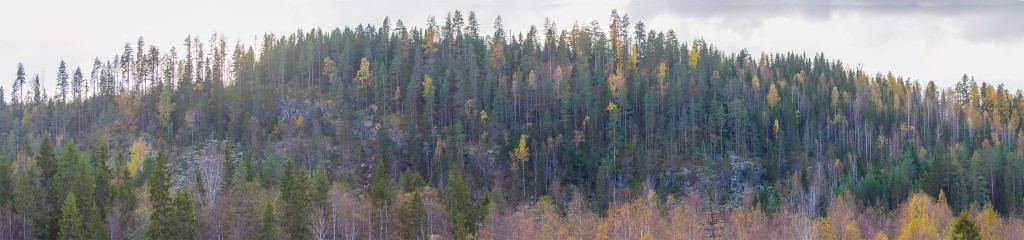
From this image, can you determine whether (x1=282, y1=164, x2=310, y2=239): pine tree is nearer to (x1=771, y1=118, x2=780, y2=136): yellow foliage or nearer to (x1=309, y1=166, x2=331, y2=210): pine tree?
(x1=309, y1=166, x2=331, y2=210): pine tree

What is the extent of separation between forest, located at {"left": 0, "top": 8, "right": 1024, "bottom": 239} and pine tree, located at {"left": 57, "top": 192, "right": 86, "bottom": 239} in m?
3.25

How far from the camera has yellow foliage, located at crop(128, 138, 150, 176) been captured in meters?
122

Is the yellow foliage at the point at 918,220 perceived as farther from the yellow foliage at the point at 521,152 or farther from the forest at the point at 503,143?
the yellow foliage at the point at 521,152

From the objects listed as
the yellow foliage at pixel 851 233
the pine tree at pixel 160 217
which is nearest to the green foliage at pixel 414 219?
the pine tree at pixel 160 217

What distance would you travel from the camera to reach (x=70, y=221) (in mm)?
68938

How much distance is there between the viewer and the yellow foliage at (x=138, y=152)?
402ft

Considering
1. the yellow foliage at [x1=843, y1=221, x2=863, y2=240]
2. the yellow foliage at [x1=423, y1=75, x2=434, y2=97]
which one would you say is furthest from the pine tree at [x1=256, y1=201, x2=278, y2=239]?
the yellow foliage at [x1=423, y1=75, x2=434, y2=97]

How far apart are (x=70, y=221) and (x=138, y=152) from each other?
63532mm

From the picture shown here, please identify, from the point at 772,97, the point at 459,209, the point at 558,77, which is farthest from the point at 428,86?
the point at 772,97

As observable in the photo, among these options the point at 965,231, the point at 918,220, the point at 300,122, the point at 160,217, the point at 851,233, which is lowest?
the point at 851,233

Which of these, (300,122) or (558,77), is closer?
(300,122)

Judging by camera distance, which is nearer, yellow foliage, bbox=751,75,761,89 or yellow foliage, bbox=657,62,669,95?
yellow foliage, bbox=657,62,669,95

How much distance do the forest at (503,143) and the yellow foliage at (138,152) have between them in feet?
1.93

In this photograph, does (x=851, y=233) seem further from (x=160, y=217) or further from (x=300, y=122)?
(x=300, y=122)
